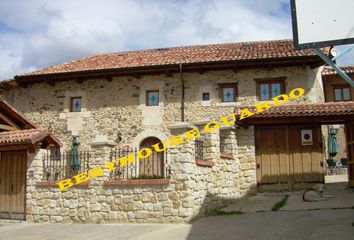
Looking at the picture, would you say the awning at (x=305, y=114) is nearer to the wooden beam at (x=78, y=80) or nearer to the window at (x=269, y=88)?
the window at (x=269, y=88)

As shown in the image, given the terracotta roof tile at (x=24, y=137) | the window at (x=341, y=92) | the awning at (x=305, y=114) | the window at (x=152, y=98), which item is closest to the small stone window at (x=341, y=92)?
the window at (x=341, y=92)

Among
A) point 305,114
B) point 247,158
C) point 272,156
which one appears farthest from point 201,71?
point 305,114

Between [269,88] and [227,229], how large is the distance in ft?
24.2

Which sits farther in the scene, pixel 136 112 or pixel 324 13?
pixel 136 112

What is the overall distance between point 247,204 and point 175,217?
8.87 feet

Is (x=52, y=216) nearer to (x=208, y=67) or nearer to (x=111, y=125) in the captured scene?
(x=111, y=125)

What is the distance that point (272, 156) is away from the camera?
12406 millimetres

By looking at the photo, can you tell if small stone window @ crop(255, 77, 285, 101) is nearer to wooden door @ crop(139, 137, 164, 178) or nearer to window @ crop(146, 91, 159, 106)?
window @ crop(146, 91, 159, 106)

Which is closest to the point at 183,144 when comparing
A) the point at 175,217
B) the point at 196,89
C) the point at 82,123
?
the point at 175,217

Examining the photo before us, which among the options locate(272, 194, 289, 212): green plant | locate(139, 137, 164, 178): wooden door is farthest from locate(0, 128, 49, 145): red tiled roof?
locate(272, 194, 289, 212): green plant

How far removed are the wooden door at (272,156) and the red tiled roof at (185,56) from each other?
286cm

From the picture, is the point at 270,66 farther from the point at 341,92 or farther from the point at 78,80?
the point at 78,80

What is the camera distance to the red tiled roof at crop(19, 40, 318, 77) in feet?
46.7

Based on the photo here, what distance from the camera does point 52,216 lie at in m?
10.3
